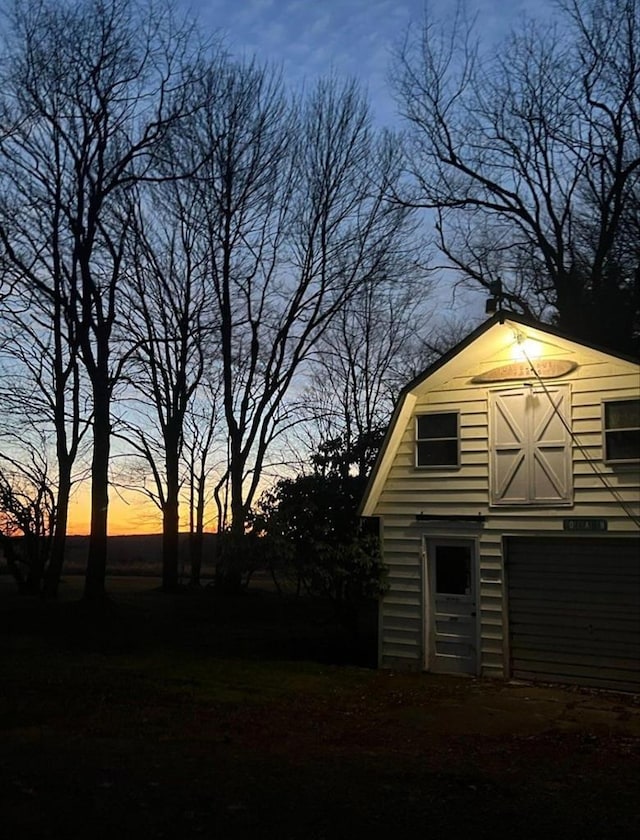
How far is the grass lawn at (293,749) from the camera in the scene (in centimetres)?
600

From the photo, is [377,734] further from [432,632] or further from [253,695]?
[432,632]

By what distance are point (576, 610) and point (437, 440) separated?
11.3 feet

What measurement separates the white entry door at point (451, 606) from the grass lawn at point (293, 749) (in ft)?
1.43

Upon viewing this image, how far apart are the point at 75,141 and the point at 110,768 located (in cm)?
1782

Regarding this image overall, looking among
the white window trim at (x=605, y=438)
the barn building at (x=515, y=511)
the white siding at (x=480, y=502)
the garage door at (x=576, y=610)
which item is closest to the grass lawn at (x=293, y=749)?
the garage door at (x=576, y=610)

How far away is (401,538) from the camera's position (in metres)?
13.8

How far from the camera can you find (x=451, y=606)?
13.3 meters

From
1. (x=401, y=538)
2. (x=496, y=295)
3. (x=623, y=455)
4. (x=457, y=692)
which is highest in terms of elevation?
(x=496, y=295)

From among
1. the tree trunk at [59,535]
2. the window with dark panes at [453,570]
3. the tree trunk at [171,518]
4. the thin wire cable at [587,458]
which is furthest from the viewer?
the tree trunk at [171,518]

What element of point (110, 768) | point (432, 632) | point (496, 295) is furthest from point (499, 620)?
point (110, 768)

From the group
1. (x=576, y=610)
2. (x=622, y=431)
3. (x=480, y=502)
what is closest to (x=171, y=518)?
(x=480, y=502)

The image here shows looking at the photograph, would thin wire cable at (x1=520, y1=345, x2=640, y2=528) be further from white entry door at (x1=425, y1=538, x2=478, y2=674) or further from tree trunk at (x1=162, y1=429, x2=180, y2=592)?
tree trunk at (x1=162, y1=429, x2=180, y2=592)

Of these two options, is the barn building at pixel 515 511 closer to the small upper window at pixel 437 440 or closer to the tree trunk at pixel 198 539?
the small upper window at pixel 437 440

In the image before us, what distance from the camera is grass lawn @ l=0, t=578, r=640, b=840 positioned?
19.7 feet
